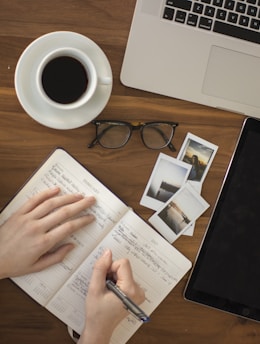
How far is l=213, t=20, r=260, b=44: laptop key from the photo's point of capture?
858 millimetres

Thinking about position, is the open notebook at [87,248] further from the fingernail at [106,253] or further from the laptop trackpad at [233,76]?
the laptop trackpad at [233,76]

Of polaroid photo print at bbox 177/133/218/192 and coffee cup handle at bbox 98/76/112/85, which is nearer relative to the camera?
coffee cup handle at bbox 98/76/112/85

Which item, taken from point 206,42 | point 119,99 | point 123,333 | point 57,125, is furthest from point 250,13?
point 123,333

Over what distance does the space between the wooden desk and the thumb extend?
0.11 metres

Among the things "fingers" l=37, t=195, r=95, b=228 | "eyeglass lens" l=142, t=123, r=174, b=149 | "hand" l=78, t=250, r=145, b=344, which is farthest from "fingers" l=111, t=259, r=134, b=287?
"eyeglass lens" l=142, t=123, r=174, b=149

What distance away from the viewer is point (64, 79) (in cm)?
79

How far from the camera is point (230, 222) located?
88 cm

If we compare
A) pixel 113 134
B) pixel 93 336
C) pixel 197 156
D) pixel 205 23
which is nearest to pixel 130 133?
pixel 113 134

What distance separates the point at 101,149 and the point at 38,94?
161mm

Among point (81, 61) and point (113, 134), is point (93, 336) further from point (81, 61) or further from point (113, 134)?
point (81, 61)

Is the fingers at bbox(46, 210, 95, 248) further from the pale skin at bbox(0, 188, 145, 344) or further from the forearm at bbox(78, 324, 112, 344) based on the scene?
the forearm at bbox(78, 324, 112, 344)

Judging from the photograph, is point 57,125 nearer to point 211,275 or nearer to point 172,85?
point 172,85

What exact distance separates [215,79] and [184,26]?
110mm

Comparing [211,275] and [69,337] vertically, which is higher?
[211,275]
